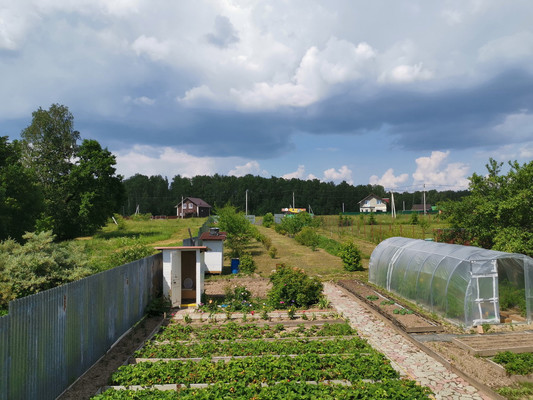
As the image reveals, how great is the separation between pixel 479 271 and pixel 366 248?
792 inches

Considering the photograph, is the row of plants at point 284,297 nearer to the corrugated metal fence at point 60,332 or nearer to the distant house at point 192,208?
the corrugated metal fence at point 60,332

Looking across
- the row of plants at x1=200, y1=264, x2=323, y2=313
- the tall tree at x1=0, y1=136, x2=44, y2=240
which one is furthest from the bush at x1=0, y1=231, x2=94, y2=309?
the tall tree at x1=0, y1=136, x2=44, y2=240

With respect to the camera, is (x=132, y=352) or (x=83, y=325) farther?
(x=132, y=352)

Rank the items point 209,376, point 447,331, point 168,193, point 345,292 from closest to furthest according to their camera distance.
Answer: point 209,376 → point 447,331 → point 345,292 → point 168,193

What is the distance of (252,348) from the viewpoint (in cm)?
859

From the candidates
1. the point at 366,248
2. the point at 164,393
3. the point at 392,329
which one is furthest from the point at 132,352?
the point at 366,248

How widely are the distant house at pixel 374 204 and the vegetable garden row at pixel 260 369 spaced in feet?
312

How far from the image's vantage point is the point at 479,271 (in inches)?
413

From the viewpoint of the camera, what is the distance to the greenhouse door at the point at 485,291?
10.4m

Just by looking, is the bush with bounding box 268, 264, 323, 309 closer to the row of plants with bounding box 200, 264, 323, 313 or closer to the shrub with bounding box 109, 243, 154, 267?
the row of plants with bounding box 200, 264, 323, 313

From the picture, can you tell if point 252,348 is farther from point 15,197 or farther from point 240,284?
point 15,197

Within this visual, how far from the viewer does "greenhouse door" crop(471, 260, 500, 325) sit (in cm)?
1043

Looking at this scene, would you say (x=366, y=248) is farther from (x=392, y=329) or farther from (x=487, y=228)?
(x=392, y=329)

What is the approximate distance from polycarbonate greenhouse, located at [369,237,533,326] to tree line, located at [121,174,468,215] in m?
91.6
